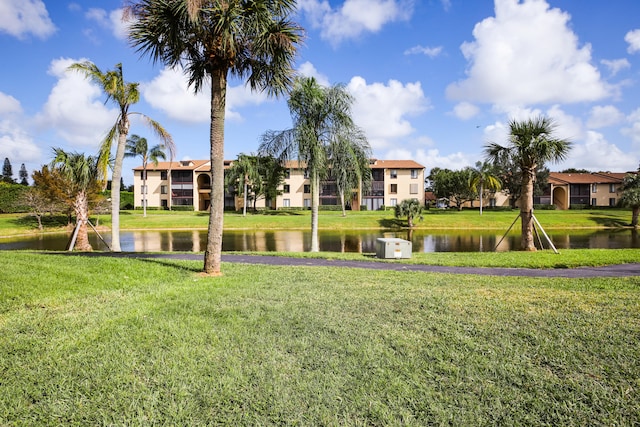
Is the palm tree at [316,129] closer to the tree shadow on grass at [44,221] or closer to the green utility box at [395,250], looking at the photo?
the green utility box at [395,250]

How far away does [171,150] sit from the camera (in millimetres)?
Answer: 19938

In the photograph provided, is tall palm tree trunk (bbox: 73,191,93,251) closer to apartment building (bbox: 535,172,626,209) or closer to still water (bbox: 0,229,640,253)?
still water (bbox: 0,229,640,253)

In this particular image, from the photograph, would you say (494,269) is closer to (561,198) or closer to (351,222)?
(351,222)

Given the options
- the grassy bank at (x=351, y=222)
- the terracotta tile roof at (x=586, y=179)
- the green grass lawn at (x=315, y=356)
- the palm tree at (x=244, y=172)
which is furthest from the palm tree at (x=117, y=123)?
the terracotta tile roof at (x=586, y=179)

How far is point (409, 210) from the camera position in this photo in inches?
1736

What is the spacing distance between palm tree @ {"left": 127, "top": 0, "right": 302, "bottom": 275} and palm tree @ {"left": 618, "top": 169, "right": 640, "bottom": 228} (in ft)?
160

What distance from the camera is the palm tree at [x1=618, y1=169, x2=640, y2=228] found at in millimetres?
43312

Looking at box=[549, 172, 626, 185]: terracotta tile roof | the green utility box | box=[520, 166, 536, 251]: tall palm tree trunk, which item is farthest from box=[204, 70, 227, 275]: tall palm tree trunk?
box=[549, 172, 626, 185]: terracotta tile roof

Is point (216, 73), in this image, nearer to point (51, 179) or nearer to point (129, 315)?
point (129, 315)

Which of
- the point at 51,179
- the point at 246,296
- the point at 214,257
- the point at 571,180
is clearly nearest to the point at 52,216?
the point at 51,179

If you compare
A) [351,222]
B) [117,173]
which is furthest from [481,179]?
[117,173]

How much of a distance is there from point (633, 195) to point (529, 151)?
35394 mm

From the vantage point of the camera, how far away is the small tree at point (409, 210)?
44094mm

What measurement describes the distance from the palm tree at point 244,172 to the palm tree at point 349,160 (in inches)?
1532
